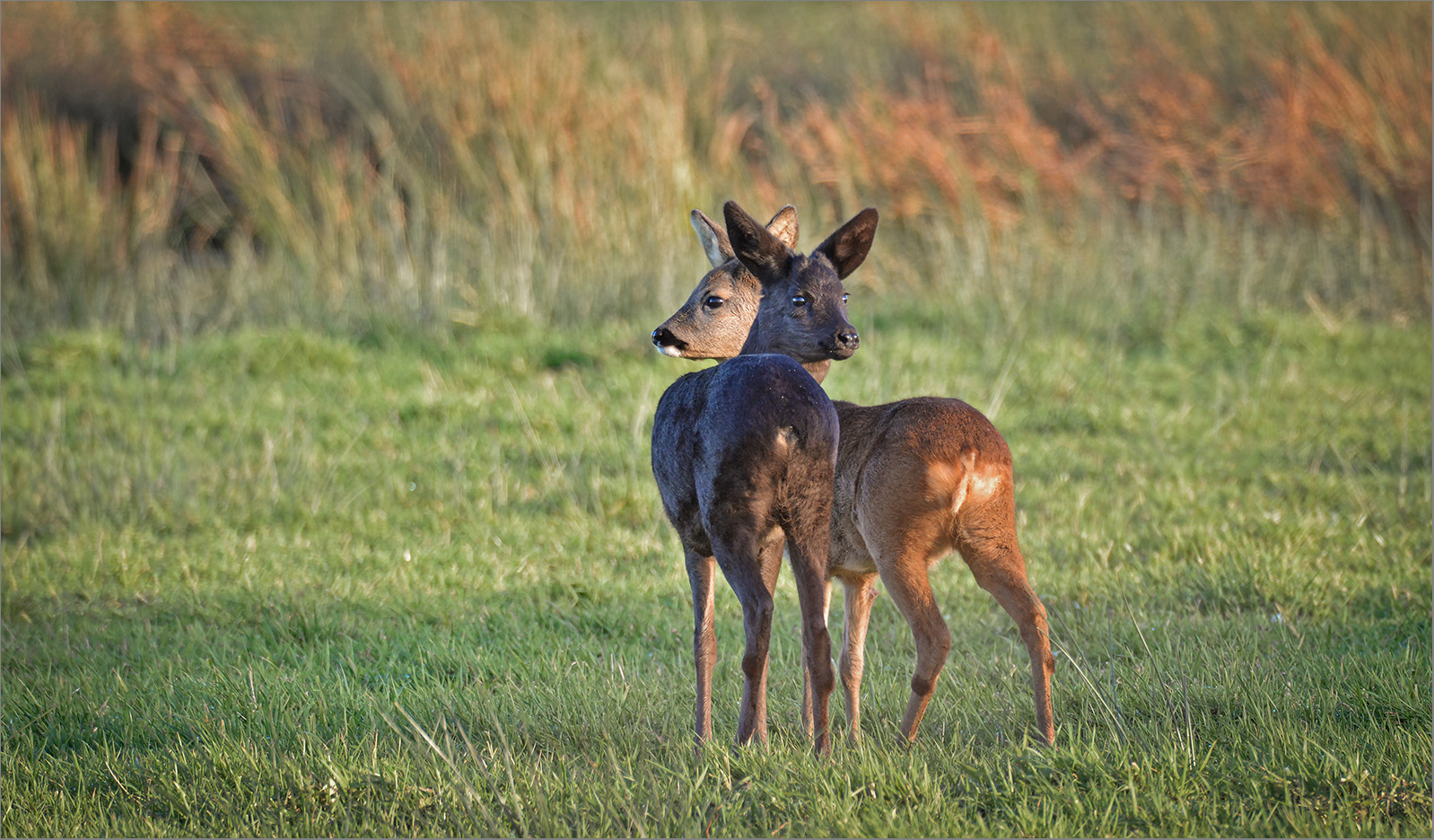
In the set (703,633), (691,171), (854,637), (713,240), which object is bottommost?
(854,637)

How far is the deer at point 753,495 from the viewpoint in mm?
3238

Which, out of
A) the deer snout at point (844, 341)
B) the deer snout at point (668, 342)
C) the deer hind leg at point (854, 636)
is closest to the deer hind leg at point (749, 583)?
the deer hind leg at point (854, 636)

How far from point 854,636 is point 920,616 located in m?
0.52

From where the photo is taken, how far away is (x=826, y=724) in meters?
3.31

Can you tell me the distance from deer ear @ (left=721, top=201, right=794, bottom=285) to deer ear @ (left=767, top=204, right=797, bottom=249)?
1.61ft

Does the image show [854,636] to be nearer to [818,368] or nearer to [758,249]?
[818,368]

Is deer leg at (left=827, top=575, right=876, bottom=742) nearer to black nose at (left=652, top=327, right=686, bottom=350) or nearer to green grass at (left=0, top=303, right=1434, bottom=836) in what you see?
green grass at (left=0, top=303, right=1434, bottom=836)

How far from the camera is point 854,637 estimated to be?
13.0 ft

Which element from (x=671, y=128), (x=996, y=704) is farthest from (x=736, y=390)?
(x=671, y=128)

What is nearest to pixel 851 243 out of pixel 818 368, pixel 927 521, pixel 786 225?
pixel 818 368

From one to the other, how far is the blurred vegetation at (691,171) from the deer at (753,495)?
6.71 m

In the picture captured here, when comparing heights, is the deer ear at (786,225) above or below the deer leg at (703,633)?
above

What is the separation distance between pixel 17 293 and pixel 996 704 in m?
10.8

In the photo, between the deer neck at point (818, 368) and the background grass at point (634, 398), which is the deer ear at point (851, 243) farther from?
the background grass at point (634, 398)
